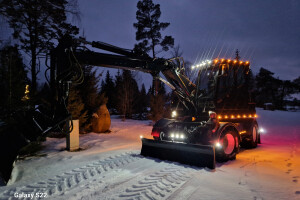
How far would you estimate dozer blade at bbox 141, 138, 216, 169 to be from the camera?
5.19 meters

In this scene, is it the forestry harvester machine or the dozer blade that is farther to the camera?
the dozer blade

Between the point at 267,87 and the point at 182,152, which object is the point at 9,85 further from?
the point at 267,87

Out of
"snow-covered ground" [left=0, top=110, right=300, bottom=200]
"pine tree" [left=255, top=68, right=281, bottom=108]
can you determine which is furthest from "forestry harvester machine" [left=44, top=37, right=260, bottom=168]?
"pine tree" [left=255, top=68, right=281, bottom=108]

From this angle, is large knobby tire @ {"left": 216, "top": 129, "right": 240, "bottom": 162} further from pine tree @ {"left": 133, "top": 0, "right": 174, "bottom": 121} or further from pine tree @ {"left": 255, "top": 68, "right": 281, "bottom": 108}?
pine tree @ {"left": 255, "top": 68, "right": 281, "bottom": 108}

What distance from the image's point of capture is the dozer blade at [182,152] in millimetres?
5188

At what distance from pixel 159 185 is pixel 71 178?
1.98 meters

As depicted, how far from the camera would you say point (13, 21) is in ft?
22.0

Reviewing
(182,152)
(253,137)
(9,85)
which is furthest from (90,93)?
(253,137)

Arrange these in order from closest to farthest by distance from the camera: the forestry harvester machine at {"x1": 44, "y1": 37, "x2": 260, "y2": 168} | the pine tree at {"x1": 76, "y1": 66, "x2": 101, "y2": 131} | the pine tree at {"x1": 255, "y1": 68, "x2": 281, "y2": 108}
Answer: the forestry harvester machine at {"x1": 44, "y1": 37, "x2": 260, "y2": 168}
the pine tree at {"x1": 76, "y1": 66, "x2": 101, "y2": 131}
the pine tree at {"x1": 255, "y1": 68, "x2": 281, "y2": 108}

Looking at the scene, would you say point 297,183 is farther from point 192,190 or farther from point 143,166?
point 143,166

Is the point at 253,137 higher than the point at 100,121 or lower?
lower

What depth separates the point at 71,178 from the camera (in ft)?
14.7

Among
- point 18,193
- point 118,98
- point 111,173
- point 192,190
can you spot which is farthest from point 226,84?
point 118,98

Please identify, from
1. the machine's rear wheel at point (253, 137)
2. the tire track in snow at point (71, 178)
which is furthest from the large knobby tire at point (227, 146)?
the tire track in snow at point (71, 178)
